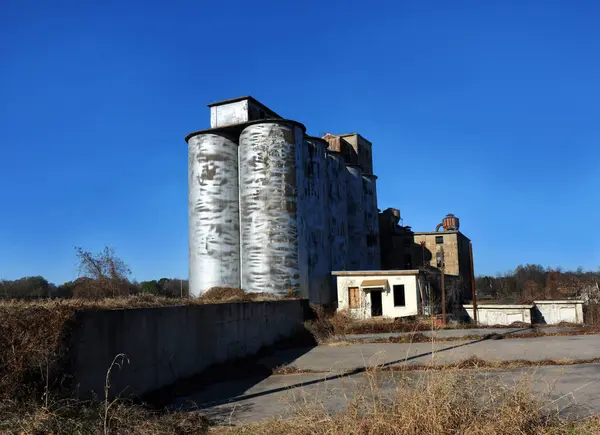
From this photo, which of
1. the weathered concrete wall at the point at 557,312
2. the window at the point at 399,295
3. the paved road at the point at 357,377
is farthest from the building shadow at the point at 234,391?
the weathered concrete wall at the point at 557,312

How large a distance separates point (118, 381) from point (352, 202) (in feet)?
132

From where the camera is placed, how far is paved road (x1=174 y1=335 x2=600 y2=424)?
8680 millimetres

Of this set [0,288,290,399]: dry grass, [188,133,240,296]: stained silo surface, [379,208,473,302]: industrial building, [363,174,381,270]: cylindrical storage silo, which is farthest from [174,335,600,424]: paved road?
[379,208,473,302]: industrial building

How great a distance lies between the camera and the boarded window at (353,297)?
33.0 m

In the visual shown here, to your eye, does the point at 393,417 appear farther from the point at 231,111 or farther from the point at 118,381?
the point at 231,111

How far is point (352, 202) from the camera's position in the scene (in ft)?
159

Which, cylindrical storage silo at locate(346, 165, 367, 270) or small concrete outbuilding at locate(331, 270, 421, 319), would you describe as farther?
cylindrical storage silo at locate(346, 165, 367, 270)

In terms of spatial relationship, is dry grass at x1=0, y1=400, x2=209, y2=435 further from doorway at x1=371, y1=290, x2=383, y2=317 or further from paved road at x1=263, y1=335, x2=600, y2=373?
doorway at x1=371, y1=290, x2=383, y2=317

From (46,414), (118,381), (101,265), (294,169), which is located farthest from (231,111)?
(46,414)

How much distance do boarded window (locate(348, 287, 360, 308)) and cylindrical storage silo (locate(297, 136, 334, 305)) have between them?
3.11 meters

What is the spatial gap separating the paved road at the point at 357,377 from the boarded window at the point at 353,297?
1201cm

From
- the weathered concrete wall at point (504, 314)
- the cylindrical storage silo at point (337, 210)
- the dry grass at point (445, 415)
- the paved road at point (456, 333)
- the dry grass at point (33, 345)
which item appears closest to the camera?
the dry grass at point (445, 415)

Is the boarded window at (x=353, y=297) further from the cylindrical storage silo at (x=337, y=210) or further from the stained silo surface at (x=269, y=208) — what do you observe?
the cylindrical storage silo at (x=337, y=210)

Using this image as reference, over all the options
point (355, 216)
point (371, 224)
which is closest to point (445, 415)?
point (355, 216)
